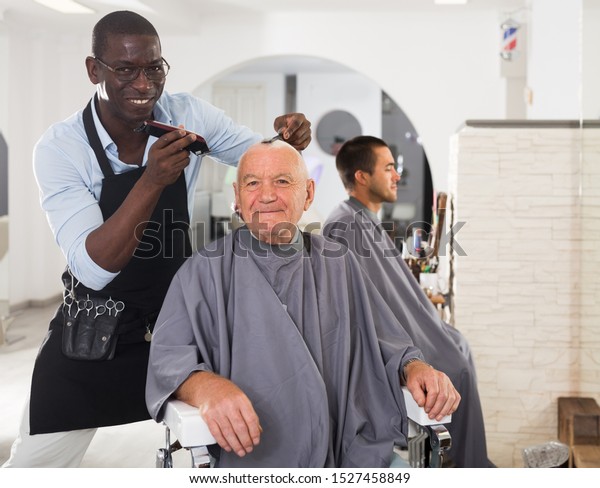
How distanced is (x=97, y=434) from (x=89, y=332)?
7.29ft

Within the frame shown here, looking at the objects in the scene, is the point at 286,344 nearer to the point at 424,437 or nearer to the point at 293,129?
the point at 424,437

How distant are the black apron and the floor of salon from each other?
4.23 ft

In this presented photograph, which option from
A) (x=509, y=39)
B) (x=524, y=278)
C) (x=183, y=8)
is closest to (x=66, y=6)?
(x=183, y=8)

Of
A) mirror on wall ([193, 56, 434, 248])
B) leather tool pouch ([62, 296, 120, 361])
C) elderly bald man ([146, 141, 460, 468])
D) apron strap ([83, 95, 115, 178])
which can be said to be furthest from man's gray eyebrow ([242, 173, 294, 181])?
mirror on wall ([193, 56, 434, 248])

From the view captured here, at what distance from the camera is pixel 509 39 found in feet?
20.8

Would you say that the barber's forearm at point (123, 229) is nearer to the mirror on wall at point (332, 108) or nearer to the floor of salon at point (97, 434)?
the floor of salon at point (97, 434)

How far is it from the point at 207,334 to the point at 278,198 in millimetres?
387

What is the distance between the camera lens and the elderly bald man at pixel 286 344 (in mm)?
1798

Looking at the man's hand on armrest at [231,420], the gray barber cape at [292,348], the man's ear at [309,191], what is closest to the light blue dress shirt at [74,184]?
the gray barber cape at [292,348]

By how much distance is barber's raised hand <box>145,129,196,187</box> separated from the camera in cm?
174

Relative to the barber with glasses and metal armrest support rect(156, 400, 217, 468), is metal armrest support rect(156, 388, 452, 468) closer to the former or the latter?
metal armrest support rect(156, 400, 217, 468)

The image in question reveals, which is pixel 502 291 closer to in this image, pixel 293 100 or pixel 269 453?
pixel 269 453
